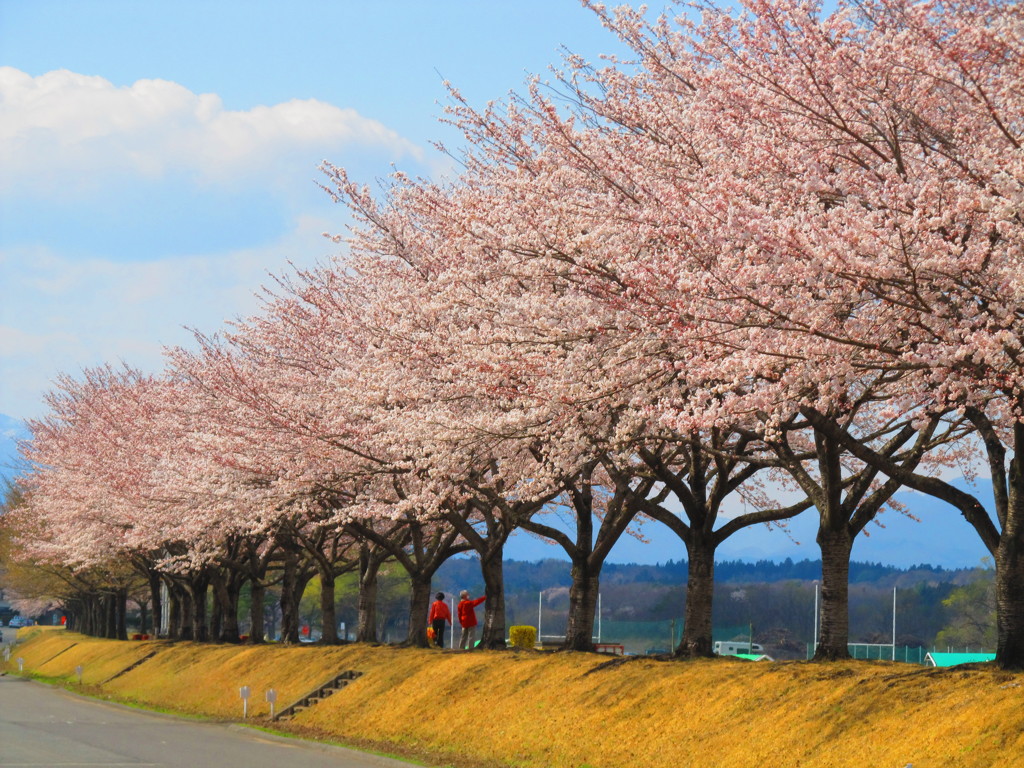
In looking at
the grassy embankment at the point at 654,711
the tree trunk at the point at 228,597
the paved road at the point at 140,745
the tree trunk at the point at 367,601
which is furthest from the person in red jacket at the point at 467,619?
the tree trunk at the point at 228,597

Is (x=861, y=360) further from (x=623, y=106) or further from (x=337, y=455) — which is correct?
(x=337, y=455)

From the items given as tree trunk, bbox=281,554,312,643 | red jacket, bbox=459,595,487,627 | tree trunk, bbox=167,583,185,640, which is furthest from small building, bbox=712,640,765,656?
red jacket, bbox=459,595,487,627

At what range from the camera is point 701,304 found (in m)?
11.0

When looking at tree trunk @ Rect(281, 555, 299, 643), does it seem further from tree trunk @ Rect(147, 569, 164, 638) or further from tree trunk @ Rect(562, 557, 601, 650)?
tree trunk @ Rect(562, 557, 601, 650)

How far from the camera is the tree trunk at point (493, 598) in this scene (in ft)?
80.2

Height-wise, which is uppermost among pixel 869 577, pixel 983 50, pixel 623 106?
pixel 623 106

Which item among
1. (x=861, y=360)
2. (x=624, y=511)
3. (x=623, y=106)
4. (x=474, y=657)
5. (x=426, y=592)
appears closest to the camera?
(x=861, y=360)

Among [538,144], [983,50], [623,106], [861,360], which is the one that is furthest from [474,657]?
[983,50]

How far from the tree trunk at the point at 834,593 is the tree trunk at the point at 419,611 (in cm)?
1337

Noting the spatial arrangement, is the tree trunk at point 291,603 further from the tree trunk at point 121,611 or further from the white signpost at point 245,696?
the tree trunk at point 121,611

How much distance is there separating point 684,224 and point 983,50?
3151 mm

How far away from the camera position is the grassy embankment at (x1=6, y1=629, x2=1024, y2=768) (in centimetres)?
1123

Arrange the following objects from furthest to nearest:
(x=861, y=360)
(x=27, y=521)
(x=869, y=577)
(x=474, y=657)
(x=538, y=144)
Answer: (x=869, y=577) < (x=27, y=521) < (x=474, y=657) < (x=538, y=144) < (x=861, y=360)

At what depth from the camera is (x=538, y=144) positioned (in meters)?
16.0
